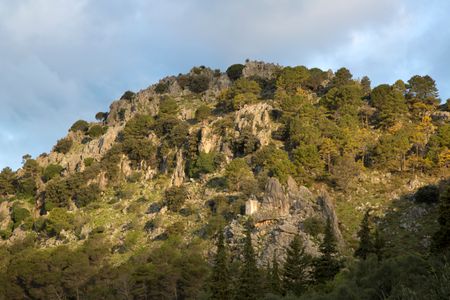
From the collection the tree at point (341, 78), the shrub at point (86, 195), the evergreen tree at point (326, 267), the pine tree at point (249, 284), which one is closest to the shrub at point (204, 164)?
the shrub at point (86, 195)

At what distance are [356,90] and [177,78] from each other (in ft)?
223

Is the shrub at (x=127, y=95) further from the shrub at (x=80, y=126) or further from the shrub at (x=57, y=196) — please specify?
the shrub at (x=57, y=196)

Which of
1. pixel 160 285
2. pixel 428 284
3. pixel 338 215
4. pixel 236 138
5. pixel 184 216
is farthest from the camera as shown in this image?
pixel 236 138

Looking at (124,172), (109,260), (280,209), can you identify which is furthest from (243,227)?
(124,172)

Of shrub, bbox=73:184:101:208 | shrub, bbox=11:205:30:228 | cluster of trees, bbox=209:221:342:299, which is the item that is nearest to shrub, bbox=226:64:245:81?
shrub, bbox=73:184:101:208

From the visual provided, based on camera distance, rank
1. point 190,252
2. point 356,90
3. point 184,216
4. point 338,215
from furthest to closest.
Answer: point 356,90
point 184,216
point 338,215
point 190,252

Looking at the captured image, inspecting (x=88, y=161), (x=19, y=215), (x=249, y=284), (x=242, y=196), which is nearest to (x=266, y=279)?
(x=249, y=284)

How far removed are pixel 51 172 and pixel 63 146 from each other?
53.5ft

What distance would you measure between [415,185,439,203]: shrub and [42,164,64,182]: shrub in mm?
81798

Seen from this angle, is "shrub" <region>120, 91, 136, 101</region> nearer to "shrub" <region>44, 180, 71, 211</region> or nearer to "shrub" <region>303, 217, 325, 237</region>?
"shrub" <region>44, 180, 71, 211</region>

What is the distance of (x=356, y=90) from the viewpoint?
371ft

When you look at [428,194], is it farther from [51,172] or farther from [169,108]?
[51,172]

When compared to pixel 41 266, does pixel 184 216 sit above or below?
above

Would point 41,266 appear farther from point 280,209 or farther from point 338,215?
point 338,215
